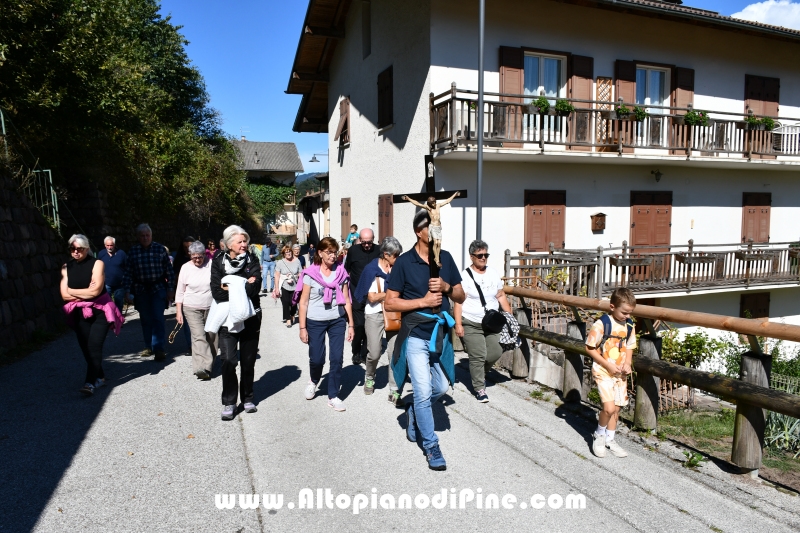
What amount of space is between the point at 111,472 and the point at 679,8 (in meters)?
14.8

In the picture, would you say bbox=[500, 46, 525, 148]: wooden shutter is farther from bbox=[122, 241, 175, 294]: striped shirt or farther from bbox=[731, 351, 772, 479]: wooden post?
bbox=[731, 351, 772, 479]: wooden post

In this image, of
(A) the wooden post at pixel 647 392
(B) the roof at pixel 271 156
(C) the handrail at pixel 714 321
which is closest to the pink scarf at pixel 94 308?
(C) the handrail at pixel 714 321

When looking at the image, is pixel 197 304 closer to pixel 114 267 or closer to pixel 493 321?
pixel 114 267

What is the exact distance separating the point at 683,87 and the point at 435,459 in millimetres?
14119

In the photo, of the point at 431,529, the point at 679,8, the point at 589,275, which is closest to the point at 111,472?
the point at 431,529

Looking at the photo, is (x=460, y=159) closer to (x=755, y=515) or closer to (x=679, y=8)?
(x=679, y=8)

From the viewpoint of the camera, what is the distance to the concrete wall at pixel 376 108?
40.9 feet

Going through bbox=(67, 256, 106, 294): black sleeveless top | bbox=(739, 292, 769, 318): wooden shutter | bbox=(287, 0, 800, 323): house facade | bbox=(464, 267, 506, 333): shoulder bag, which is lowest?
bbox=(739, 292, 769, 318): wooden shutter

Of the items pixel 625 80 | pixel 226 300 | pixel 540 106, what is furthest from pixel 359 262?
pixel 625 80

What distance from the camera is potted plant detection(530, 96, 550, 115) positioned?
11.5 meters

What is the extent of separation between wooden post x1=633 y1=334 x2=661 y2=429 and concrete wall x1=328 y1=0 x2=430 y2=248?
8.14m

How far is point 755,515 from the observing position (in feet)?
11.7

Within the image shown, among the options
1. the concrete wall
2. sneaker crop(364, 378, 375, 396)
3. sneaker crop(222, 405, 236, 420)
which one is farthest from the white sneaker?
the concrete wall

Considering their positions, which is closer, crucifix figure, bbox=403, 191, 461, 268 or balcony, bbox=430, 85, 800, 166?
crucifix figure, bbox=403, 191, 461, 268
